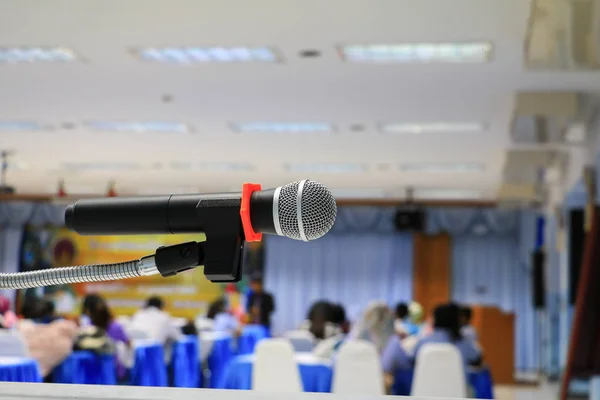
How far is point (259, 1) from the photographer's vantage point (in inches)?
188

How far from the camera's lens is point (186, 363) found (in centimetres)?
946

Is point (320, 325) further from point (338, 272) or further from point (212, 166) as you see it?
point (338, 272)

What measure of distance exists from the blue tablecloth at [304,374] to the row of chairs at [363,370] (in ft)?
1.10

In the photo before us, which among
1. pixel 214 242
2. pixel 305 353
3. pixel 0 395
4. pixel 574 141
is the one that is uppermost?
pixel 574 141

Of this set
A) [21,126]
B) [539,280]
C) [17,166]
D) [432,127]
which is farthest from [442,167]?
[17,166]

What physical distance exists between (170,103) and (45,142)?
2.85 meters

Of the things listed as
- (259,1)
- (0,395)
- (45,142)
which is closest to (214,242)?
(0,395)

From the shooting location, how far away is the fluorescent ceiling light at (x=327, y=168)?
37.4 ft

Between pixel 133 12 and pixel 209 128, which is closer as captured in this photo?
pixel 133 12

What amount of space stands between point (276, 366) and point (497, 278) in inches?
417

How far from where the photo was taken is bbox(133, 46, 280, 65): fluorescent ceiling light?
5898 mm

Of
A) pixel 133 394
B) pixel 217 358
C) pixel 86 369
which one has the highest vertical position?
pixel 133 394

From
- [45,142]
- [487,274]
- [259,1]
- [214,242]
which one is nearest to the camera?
[214,242]

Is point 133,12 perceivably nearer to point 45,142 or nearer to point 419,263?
point 45,142
